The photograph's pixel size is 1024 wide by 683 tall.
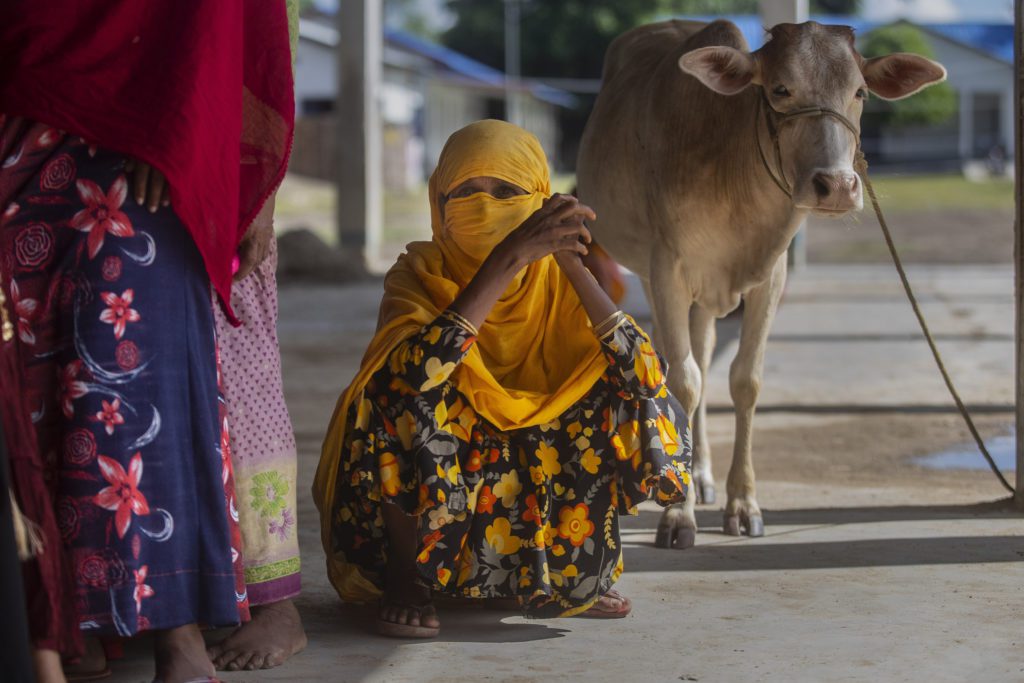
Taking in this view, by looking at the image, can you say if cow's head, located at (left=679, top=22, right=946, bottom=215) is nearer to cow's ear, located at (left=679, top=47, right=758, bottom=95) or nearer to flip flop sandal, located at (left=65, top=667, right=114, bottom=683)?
cow's ear, located at (left=679, top=47, right=758, bottom=95)

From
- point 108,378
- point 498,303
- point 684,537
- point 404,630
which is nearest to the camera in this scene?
point 108,378

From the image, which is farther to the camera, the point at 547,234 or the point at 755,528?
the point at 755,528

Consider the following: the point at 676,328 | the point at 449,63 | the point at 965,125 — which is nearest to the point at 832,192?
the point at 676,328

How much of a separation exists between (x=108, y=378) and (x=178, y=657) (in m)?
0.61

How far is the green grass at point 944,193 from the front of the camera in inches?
1064

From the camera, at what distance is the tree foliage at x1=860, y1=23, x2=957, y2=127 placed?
43.1m

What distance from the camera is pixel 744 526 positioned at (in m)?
4.66

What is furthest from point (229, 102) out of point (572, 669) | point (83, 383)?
point (572, 669)

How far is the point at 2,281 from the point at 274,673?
3.56 ft

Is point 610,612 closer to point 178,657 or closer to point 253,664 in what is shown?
point 253,664

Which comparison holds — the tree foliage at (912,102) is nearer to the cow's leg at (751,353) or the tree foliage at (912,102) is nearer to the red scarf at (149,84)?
the cow's leg at (751,353)

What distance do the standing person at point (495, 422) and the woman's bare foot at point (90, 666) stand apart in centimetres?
69

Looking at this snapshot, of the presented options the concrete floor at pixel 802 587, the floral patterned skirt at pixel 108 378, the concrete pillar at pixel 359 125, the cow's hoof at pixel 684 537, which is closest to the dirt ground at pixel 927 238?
the concrete pillar at pixel 359 125

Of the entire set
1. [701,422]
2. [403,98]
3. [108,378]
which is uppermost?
[403,98]
